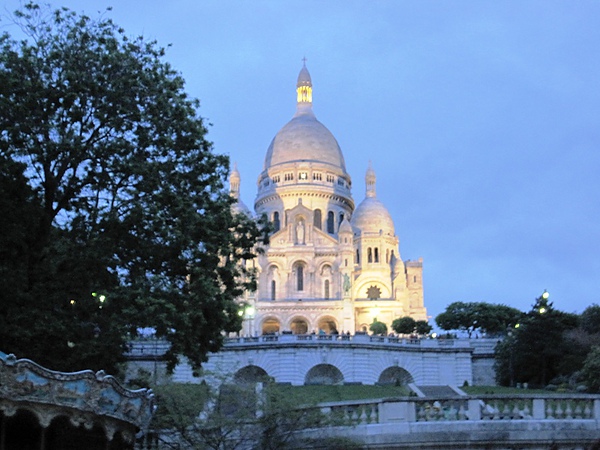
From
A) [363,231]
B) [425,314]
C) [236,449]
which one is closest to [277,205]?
[363,231]

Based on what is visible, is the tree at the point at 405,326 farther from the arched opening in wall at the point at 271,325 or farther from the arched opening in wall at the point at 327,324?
the arched opening in wall at the point at 271,325

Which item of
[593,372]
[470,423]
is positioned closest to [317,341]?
[593,372]

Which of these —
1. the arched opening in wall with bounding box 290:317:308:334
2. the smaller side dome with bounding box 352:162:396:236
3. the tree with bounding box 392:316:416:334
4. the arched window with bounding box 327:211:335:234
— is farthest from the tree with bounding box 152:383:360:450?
the arched window with bounding box 327:211:335:234

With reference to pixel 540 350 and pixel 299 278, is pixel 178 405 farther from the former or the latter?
pixel 299 278

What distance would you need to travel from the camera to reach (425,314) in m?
102

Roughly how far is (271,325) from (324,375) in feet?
125

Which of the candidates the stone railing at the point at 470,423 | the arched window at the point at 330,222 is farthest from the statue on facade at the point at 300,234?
the stone railing at the point at 470,423

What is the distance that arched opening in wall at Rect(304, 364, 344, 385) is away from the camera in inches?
2292

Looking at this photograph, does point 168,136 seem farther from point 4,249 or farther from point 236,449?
point 236,449

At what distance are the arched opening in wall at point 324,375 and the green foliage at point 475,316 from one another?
88.6 ft

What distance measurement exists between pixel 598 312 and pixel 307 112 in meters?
67.5

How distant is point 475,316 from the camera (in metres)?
84.7

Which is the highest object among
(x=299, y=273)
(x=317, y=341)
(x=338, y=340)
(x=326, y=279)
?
(x=299, y=273)

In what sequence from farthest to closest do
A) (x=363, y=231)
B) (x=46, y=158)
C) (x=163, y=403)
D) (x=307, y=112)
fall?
1. (x=307, y=112)
2. (x=363, y=231)
3. (x=46, y=158)
4. (x=163, y=403)
